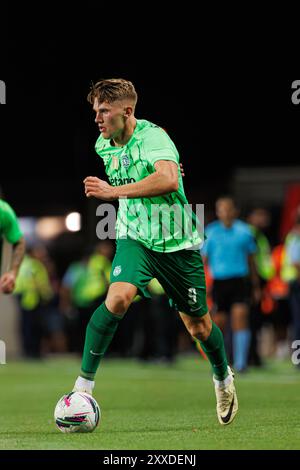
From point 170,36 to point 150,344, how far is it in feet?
28.1

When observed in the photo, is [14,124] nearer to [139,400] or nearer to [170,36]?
[170,36]

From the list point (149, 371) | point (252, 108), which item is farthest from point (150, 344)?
point (252, 108)

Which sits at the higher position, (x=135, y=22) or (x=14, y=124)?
(x=135, y=22)

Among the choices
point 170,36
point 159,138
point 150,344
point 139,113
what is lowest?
point 150,344

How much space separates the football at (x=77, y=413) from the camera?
7125mm

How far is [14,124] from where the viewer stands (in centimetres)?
2827

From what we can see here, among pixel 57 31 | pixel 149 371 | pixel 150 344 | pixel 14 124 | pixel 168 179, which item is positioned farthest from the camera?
pixel 14 124

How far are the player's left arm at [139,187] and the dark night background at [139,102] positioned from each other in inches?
618

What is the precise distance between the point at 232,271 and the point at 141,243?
6.93 m

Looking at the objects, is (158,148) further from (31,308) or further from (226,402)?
(31,308)

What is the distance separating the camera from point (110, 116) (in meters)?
7.41

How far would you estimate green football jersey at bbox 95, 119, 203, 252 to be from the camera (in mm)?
7461

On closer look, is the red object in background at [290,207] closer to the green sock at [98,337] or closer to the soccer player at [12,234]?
the soccer player at [12,234]

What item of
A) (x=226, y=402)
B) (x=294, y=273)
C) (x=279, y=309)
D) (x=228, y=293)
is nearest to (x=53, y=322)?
(x=279, y=309)
